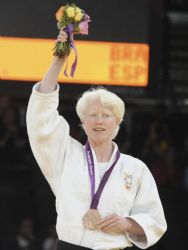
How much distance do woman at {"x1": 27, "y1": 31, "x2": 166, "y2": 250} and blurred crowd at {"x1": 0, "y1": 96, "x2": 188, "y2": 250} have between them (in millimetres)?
4106

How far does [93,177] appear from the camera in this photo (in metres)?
3.73

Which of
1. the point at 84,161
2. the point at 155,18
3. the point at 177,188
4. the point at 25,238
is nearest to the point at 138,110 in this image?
the point at 177,188

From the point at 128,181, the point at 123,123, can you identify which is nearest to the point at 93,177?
the point at 128,181

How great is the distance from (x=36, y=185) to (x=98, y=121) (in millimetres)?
4632

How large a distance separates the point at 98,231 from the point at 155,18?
3432 millimetres

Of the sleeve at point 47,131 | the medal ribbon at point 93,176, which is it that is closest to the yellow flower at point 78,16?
the sleeve at point 47,131

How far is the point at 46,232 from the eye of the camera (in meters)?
8.24

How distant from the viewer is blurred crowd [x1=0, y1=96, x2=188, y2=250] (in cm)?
815

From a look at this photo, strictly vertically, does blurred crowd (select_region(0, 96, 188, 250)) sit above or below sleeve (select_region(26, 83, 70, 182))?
below

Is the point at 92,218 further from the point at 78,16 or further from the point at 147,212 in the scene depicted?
the point at 78,16

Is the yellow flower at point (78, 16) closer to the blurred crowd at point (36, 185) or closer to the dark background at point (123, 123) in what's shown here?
the dark background at point (123, 123)

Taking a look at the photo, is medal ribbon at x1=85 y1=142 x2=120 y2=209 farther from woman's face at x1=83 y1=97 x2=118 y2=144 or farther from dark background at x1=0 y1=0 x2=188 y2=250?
dark background at x1=0 y1=0 x2=188 y2=250

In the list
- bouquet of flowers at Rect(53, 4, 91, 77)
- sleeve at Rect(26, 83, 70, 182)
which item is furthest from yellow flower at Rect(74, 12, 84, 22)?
sleeve at Rect(26, 83, 70, 182)

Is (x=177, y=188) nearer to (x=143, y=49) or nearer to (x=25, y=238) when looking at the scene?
(x=25, y=238)
